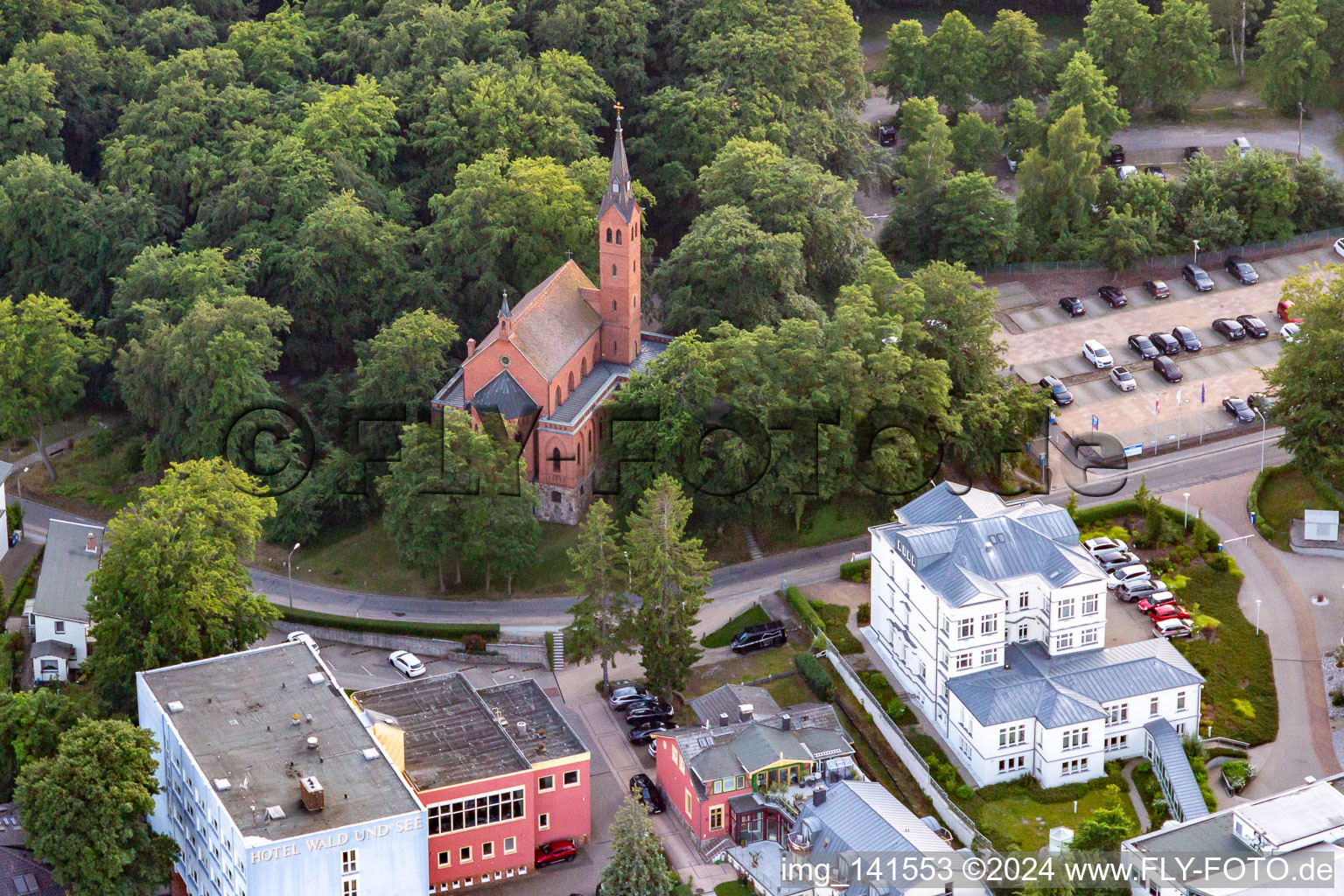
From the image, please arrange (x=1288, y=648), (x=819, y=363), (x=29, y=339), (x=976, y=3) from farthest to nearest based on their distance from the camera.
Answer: (x=976, y=3)
(x=29, y=339)
(x=819, y=363)
(x=1288, y=648)

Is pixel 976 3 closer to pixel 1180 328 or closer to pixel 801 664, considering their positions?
pixel 1180 328

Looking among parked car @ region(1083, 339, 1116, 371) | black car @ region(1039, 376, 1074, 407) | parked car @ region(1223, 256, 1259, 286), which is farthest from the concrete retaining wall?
parked car @ region(1223, 256, 1259, 286)

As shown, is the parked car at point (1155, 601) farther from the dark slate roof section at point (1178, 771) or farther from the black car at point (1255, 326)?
the black car at point (1255, 326)

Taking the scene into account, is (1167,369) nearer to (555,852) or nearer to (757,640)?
(757,640)

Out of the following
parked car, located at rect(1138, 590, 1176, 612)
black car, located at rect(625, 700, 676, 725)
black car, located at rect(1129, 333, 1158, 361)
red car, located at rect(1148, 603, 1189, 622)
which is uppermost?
black car, located at rect(1129, 333, 1158, 361)

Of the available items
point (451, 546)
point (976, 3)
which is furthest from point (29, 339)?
point (976, 3)

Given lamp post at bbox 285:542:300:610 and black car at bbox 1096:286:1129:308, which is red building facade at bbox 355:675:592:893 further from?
black car at bbox 1096:286:1129:308
